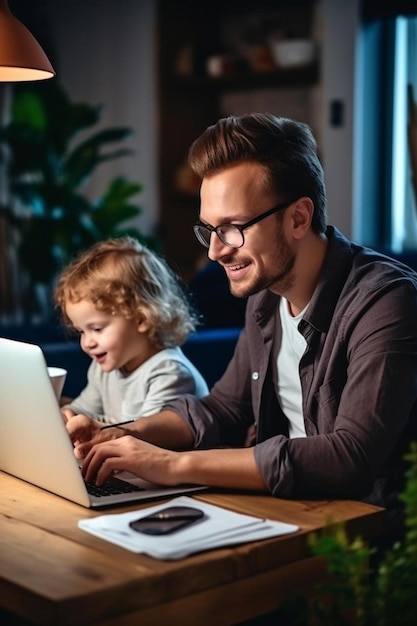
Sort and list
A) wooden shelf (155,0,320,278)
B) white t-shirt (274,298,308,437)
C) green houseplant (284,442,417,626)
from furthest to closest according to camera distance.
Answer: wooden shelf (155,0,320,278) < white t-shirt (274,298,308,437) < green houseplant (284,442,417,626)

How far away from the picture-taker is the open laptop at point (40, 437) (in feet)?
4.94

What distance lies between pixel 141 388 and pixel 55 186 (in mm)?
3174

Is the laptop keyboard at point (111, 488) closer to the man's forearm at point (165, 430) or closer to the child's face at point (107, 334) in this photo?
the man's forearm at point (165, 430)

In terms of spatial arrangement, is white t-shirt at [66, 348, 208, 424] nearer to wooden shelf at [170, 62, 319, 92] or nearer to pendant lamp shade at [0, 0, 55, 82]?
pendant lamp shade at [0, 0, 55, 82]

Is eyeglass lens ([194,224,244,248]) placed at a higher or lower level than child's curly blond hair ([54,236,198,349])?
higher

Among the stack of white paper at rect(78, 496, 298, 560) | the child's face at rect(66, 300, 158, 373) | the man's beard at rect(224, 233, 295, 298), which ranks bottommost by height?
the stack of white paper at rect(78, 496, 298, 560)

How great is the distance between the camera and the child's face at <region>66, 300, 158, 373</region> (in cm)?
226

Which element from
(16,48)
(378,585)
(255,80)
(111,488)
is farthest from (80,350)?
(255,80)

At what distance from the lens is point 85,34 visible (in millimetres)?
6383

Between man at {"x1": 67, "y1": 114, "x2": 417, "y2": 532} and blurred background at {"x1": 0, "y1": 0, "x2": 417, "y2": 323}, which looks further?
blurred background at {"x1": 0, "y1": 0, "x2": 417, "y2": 323}

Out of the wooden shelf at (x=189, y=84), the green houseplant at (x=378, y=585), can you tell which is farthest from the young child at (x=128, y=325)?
the wooden shelf at (x=189, y=84)

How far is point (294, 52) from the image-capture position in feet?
16.9

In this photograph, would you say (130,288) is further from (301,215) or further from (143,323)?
(301,215)

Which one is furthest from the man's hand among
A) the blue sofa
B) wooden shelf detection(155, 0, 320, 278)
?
wooden shelf detection(155, 0, 320, 278)
